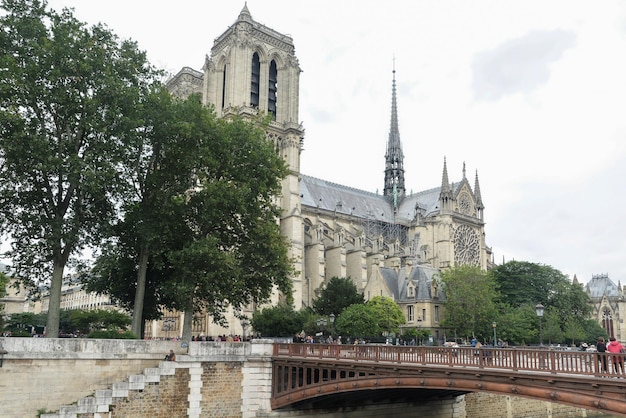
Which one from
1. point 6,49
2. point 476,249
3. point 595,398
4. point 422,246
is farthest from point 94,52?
point 476,249

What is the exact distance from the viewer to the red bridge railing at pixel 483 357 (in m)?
17.4

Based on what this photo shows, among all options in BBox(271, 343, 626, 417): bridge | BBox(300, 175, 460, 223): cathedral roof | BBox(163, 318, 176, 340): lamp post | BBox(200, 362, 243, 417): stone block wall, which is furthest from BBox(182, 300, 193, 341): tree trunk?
BBox(300, 175, 460, 223): cathedral roof

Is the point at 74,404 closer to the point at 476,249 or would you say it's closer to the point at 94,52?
the point at 94,52

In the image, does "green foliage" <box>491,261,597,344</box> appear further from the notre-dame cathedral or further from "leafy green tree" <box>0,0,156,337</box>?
"leafy green tree" <box>0,0,156,337</box>

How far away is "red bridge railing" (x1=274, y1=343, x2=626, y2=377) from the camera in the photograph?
17391 mm

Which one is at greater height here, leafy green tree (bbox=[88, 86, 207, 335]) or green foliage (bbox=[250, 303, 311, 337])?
leafy green tree (bbox=[88, 86, 207, 335])

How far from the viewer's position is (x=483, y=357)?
20.8 metres

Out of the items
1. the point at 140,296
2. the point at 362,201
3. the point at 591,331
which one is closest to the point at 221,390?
the point at 140,296

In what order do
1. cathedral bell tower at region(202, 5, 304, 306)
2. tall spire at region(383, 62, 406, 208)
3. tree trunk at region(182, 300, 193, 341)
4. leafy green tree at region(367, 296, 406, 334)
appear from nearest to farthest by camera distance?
tree trunk at region(182, 300, 193, 341) < leafy green tree at region(367, 296, 406, 334) < cathedral bell tower at region(202, 5, 304, 306) < tall spire at region(383, 62, 406, 208)

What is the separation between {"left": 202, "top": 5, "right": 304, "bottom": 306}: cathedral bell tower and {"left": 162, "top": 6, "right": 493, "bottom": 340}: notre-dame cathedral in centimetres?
12

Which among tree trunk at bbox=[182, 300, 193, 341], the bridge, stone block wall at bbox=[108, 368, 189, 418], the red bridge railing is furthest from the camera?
tree trunk at bbox=[182, 300, 193, 341]

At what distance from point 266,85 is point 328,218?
65.9 ft

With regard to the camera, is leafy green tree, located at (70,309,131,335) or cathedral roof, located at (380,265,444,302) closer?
leafy green tree, located at (70,309,131,335)

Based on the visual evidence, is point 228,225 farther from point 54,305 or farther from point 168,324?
point 168,324
